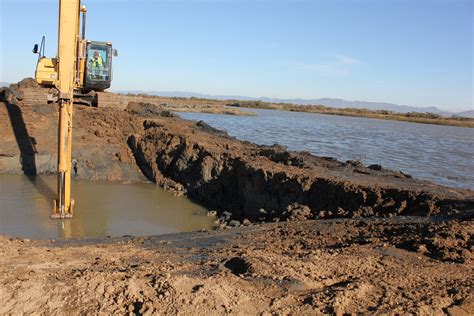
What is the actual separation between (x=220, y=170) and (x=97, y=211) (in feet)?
14.1

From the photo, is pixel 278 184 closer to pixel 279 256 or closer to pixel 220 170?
pixel 220 170

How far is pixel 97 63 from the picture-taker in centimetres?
1152

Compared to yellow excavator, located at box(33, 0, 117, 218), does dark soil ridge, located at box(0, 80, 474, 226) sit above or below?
below

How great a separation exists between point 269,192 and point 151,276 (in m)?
7.36

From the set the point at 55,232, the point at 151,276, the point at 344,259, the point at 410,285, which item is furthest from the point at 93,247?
the point at 410,285

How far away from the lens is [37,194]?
14.0m

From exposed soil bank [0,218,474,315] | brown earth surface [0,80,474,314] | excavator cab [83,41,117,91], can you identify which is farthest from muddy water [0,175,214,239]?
excavator cab [83,41,117,91]

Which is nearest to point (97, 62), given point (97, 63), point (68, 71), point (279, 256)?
point (97, 63)

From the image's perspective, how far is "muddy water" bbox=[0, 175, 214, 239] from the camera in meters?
10.9

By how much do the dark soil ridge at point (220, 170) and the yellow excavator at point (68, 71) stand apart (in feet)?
14.9

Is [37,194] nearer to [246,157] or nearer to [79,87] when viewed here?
[79,87]

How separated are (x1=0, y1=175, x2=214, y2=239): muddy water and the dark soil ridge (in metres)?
0.81

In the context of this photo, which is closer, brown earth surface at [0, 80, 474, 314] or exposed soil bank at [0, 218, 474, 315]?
exposed soil bank at [0, 218, 474, 315]

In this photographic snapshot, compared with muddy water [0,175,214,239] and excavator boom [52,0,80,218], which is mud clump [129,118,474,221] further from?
excavator boom [52,0,80,218]
